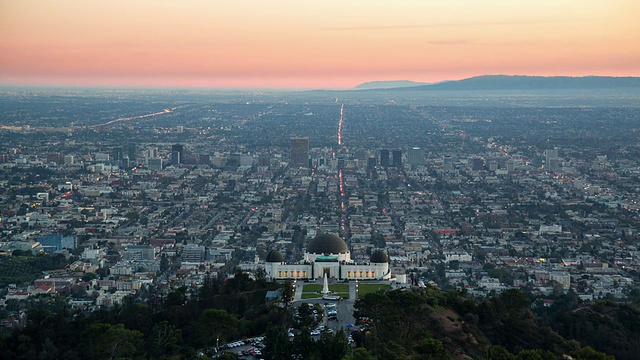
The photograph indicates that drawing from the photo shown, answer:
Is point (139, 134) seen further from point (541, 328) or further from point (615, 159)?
point (541, 328)

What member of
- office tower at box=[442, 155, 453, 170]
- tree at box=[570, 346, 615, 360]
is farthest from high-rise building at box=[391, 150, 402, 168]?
tree at box=[570, 346, 615, 360]

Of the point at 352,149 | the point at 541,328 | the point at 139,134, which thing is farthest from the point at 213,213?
the point at 139,134

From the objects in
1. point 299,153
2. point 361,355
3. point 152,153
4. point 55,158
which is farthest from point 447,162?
point 361,355

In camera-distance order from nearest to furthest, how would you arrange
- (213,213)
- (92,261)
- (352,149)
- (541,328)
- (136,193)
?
(541,328), (92,261), (213,213), (136,193), (352,149)

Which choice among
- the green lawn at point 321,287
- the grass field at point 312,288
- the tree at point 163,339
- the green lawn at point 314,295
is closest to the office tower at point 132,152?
the grass field at point 312,288

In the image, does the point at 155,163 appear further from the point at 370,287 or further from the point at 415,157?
the point at 370,287

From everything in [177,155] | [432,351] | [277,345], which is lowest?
[177,155]
